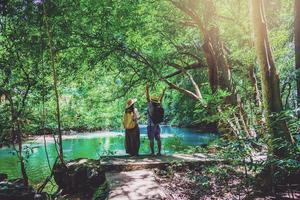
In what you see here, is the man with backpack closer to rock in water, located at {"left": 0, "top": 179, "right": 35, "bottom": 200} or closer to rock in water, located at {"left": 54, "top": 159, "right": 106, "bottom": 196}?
rock in water, located at {"left": 54, "top": 159, "right": 106, "bottom": 196}

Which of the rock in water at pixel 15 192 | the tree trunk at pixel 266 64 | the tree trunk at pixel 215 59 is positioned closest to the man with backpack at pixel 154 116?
the tree trunk at pixel 215 59

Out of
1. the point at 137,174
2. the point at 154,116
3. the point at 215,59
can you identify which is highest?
the point at 215,59

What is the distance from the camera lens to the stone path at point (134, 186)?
674 cm

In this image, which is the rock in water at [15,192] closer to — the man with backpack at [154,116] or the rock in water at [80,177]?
the rock in water at [80,177]

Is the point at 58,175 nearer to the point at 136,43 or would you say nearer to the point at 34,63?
the point at 34,63

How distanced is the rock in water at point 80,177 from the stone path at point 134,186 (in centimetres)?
98

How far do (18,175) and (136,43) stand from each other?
27.4 ft

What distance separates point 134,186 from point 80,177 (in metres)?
2.71

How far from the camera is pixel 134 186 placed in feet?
24.4

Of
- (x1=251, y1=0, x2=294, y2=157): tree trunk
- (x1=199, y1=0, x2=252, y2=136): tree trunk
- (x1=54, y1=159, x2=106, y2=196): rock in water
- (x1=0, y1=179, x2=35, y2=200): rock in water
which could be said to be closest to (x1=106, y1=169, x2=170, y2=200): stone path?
(x1=54, y1=159, x2=106, y2=196): rock in water

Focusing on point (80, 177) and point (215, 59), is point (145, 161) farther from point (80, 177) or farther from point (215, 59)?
point (215, 59)

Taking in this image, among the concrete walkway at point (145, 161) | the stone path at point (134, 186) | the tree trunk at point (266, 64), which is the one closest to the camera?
the tree trunk at point (266, 64)

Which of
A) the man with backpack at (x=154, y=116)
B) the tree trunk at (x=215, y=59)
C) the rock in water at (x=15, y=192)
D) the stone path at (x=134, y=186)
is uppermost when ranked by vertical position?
the tree trunk at (x=215, y=59)

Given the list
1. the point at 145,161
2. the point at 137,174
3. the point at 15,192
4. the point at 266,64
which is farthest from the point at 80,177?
the point at 266,64
